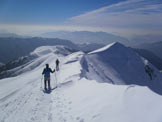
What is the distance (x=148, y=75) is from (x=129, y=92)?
47890 millimetres

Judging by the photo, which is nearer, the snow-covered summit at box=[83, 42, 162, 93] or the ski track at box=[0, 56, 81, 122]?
the ski track at box=[0, 56, 81, 122]

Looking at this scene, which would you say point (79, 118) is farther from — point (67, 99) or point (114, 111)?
point (67, 99)

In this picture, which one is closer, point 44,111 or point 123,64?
point 44,111

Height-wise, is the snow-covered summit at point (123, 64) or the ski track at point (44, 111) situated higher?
the ski track at point (44, 111)

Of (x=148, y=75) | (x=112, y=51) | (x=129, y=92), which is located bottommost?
(x=148, y=75)

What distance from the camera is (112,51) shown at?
182 feet

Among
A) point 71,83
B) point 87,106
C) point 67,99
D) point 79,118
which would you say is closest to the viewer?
point 79,118

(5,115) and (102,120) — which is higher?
(102,120)

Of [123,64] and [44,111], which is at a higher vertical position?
[44,111]

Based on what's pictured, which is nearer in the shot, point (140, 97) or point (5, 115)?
point (140, 97)

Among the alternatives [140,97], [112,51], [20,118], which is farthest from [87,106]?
[112,51]

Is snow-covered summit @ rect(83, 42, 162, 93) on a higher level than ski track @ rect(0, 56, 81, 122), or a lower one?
lower

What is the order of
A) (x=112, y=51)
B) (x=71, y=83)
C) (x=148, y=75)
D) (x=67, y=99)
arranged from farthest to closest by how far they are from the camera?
(x=112, y=51) → (x=148, y=75) → (x=71, y=83) → (x=67, y=99)

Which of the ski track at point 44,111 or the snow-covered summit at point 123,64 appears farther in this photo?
the snow-covered summit at point 123,64
